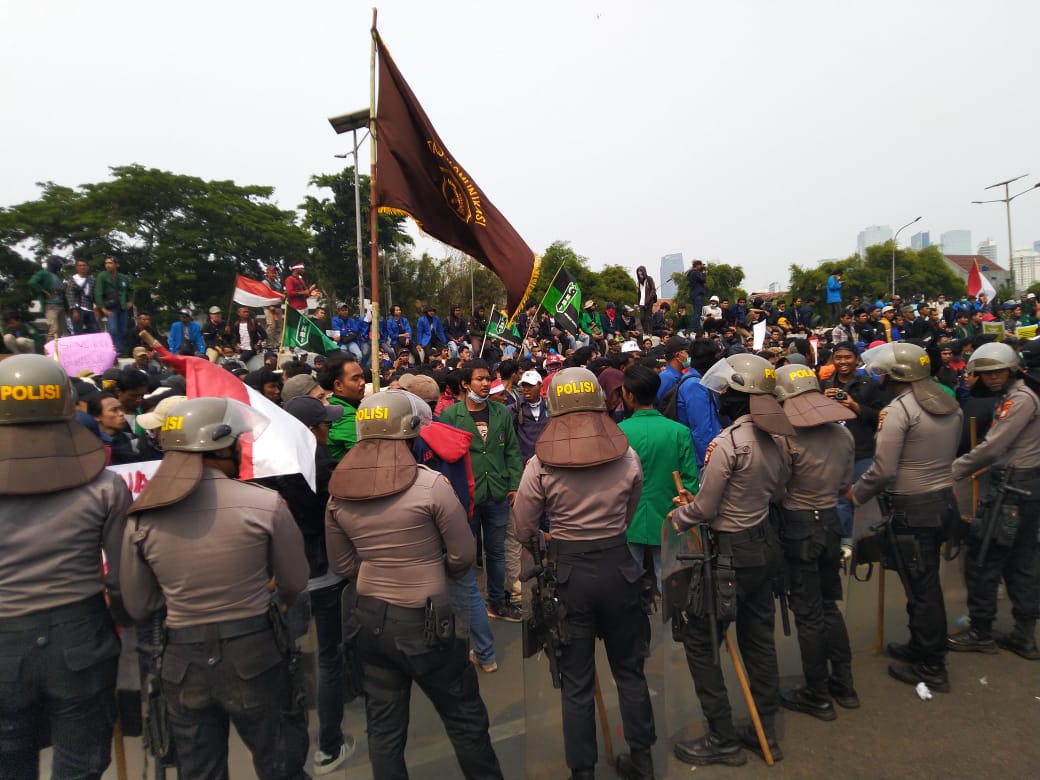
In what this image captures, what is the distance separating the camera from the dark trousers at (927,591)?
13.1 feet

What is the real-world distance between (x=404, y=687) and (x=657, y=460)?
2.06 m

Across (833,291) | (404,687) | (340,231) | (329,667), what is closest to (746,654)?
(404,687)

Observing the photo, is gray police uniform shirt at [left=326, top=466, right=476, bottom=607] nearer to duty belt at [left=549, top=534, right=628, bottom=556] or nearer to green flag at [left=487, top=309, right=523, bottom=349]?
duty belt at [left=549, top=534, right=628, bottom=556]

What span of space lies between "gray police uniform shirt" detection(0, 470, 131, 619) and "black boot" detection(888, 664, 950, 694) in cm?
445

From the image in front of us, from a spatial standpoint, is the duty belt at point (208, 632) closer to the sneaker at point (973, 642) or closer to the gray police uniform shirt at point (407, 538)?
the gray police uniform shirt at point (407, 538)

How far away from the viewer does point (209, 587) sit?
2525 mm

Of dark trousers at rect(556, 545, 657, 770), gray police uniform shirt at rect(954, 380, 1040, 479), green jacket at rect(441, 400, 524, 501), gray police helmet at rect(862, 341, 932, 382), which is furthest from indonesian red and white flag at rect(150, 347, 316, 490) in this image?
gray police uniform shirt at rect(954, 380, 1040, 479)

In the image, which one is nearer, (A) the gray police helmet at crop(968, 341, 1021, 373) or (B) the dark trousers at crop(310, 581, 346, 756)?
(B) the dark trousers at crop(310, 581, 346, 756)

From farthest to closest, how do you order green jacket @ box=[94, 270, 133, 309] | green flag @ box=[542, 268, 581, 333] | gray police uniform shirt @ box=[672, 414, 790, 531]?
green jacket @ box=[94, 270, 133, 309] → green flag @ box=[542, 268, 581, 333] → gray police uniform shirt @ box=[672, 414, 790, 531]

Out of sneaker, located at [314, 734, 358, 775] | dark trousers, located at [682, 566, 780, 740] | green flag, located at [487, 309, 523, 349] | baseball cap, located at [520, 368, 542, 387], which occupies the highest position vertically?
green flag, located at [487, 309, 523, 349]

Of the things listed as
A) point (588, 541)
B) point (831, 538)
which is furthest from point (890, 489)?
point (588, 541)

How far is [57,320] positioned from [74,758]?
36.4 feet

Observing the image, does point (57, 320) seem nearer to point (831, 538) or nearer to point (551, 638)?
point (551, 638)

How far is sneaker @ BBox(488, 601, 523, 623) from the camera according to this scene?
5.28 meters
